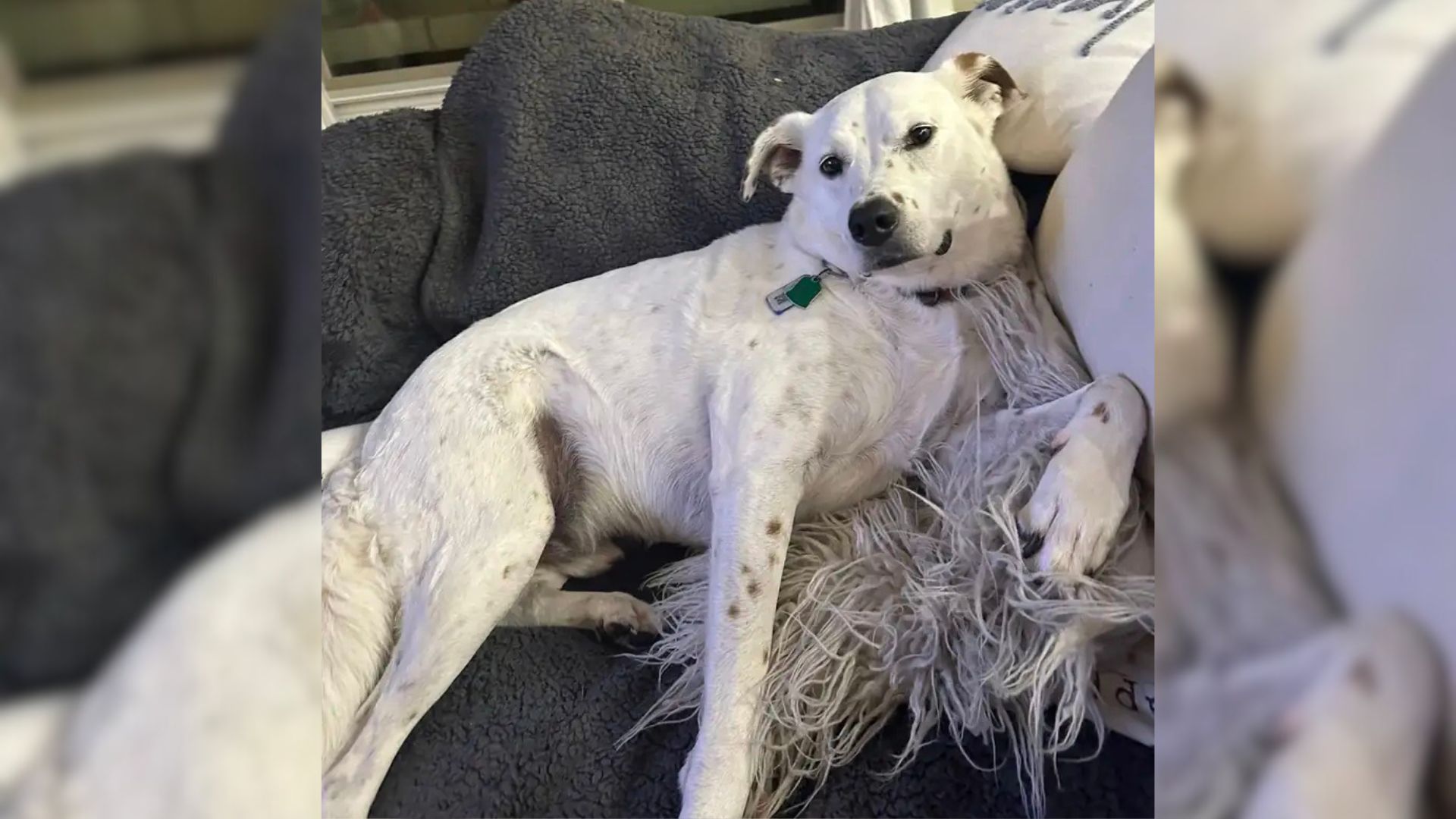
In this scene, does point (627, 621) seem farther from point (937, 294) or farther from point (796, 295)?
point (937, 294)

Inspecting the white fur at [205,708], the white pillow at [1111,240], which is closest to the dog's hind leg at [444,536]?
the white fur at [205,708]

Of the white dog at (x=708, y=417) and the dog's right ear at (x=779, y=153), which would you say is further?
the dog's right ear at (x=779, y=153)

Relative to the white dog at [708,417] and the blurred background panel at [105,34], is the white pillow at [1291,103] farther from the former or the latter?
the white dog at [708,417]

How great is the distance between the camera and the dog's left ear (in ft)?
3.75

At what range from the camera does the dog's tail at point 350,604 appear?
0.84 metres

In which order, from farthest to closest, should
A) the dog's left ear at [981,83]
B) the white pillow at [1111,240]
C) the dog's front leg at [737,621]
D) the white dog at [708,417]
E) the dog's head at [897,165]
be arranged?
the dog's left ear at [981,83] → the dog's head at [897,165] → the white dog at [708,417] → the dog's front leg at [737,621] → the white pillow at [1111,240]

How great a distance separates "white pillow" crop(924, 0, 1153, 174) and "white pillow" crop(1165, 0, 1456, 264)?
31.7 inches

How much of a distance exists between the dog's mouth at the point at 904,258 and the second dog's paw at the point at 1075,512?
33cm

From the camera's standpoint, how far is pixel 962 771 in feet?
2.51

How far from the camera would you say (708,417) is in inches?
43.1

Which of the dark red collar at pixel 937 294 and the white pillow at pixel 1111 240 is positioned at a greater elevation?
the white pillow at pixel 1111 240

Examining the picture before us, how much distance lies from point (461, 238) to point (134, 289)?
3.85 ft

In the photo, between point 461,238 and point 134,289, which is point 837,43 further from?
point 134,289

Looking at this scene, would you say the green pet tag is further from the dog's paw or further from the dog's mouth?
the dog's paw
